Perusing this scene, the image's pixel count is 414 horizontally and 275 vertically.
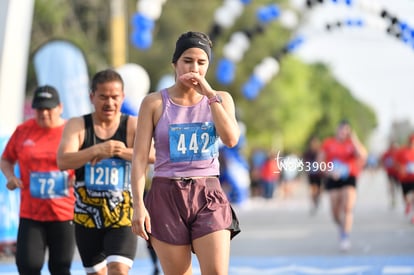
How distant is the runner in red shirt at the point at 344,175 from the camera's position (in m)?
14.5

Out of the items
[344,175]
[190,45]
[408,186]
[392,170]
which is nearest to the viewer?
[190,45]

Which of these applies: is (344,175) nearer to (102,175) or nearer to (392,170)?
(102,175)

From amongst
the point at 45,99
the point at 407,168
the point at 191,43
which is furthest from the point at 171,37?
the point at 191,43

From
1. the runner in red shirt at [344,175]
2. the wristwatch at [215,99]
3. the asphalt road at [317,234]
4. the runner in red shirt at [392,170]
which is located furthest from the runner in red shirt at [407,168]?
the wristwatch at [215,99]

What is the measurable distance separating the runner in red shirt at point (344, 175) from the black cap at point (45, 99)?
6864 millimetres

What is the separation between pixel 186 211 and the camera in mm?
5684

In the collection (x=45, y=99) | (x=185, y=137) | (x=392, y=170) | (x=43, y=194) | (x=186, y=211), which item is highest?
(x=392, y=170)

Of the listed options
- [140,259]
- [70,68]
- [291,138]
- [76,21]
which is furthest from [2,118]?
[291,138]

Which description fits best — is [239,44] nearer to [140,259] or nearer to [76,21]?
[140,259]

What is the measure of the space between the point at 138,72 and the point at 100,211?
561cm

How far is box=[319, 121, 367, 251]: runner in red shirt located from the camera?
14.5 meters

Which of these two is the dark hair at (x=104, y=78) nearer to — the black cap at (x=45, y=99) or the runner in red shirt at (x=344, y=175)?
the black cap at (x=45, y=99)

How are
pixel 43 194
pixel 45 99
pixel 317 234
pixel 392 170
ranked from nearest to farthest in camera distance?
pixel 43 194, pixel 45 99, pixel 317 234, pixel 392 170

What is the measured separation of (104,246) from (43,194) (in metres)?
1.00
